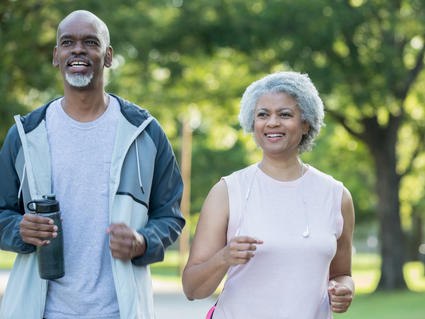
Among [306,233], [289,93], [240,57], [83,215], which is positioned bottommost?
[306,233]

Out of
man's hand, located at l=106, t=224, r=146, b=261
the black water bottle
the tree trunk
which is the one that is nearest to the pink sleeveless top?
man's hand, located at l=106, t=224, r=146, b=261

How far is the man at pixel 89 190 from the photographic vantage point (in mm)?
3564

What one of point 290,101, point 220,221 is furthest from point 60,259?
point 290,101

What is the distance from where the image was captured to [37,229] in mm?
3348

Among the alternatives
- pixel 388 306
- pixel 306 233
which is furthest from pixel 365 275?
pixel 306 233

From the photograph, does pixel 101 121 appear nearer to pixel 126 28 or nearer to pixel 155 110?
pixel 126 28

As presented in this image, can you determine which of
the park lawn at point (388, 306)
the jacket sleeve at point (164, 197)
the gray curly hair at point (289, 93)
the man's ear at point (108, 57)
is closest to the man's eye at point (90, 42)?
the man's ear at point (108, 57)

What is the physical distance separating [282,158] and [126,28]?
11310mm

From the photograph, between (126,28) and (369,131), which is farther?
(369,131)

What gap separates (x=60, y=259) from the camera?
3441 mm

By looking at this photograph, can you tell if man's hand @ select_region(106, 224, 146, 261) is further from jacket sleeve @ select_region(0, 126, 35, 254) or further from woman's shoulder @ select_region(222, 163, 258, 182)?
woman's shoulder @ select_region(222, 163, 258, 182)

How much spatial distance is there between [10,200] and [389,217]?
→ 59.2ft

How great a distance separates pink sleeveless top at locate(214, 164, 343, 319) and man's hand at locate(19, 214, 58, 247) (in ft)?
2.69

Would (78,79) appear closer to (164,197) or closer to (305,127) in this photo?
(164,197)
